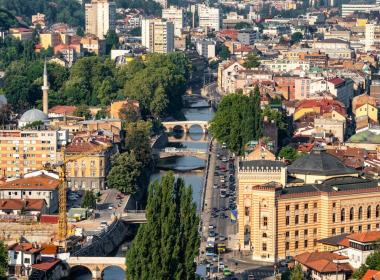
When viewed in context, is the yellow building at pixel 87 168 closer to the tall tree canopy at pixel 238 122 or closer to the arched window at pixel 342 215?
the tall tree canopy at pixel 238 122

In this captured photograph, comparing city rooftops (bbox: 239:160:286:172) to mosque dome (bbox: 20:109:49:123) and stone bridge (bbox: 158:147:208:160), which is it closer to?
stone bridge (bbox: 158:147:208:160)

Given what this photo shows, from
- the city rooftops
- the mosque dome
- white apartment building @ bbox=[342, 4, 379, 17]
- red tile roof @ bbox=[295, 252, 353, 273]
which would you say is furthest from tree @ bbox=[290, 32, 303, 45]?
red tile roof @ bbox=[295, 252, 353, 273]

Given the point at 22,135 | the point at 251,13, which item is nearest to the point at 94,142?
the point at 22,135

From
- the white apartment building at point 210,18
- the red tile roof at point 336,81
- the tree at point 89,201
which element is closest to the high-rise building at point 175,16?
the white apartment building at point 210,18

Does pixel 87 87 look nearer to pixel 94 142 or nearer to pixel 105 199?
pixel 94 142

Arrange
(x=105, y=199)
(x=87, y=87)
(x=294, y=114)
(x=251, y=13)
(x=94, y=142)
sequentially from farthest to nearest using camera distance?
(x=251, y=13) < (x=87, y=87) < (x=294, y=114) < (x=94, y=142) < (x=105, y=199)

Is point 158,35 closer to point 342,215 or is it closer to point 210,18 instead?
point 210,18
